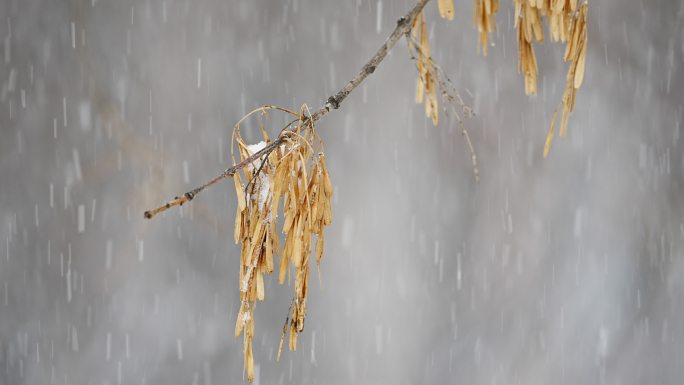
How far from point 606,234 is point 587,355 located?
2.22 feet

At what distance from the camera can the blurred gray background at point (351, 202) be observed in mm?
Answer: 3006

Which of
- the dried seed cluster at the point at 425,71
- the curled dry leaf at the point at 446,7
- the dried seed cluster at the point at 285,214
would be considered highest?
the curled dry leaf at the point at 446,7

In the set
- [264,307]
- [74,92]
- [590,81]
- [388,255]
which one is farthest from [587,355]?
[74,92]

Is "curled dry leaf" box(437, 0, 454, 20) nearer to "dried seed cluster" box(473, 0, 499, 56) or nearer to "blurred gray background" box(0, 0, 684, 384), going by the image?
"dried seed cluster" box(473, 0, 499, 56)

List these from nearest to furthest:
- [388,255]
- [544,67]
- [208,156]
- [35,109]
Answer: [35,109] → [208,156] → [544,67] → [388,255]

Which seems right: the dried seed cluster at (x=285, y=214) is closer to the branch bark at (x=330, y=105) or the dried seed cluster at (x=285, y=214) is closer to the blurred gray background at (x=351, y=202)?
the branch bark at (x=330, y=105)

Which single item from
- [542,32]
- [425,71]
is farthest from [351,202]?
[542,32]

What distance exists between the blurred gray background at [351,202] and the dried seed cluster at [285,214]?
246 centimetres

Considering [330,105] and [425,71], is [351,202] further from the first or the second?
[330,105]

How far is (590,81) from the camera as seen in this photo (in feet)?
12.0

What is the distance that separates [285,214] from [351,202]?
9.67 feet

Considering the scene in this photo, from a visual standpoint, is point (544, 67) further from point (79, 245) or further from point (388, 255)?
point (79, 245)

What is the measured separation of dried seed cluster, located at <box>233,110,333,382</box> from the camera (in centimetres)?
68

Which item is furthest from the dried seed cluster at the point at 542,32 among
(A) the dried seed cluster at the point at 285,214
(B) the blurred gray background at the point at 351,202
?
(B) the blurred gray background at the point at 351,202
